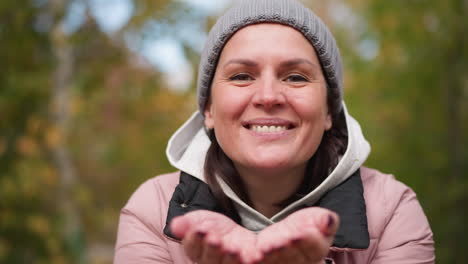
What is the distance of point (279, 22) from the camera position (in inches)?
84.1

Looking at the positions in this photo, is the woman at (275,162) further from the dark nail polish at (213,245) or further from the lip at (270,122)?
the dark nail polish at (213,245)

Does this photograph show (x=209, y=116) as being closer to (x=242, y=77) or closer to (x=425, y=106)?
(x=242, y=77)

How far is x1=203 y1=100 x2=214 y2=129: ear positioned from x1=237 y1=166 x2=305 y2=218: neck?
24 cm

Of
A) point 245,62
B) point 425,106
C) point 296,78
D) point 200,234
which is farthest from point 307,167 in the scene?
point 425,106

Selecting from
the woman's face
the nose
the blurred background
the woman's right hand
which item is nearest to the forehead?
the woman's face

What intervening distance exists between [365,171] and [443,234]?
2290 mm

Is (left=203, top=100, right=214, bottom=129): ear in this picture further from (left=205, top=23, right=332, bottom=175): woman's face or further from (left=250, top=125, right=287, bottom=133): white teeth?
(left=250, top=125, right=287, bottom=133): white teeth

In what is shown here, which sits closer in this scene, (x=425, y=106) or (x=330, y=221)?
(x=330, y=221)

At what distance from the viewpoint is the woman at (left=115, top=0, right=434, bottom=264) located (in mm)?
2059

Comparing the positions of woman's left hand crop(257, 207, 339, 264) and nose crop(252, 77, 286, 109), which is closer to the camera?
woman's left hand crop(257, 207, 339, 264)

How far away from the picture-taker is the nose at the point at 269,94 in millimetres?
2002

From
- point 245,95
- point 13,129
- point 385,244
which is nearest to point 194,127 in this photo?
point 245,95

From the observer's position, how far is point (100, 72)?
5.18 meters

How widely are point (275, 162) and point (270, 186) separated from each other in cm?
26
